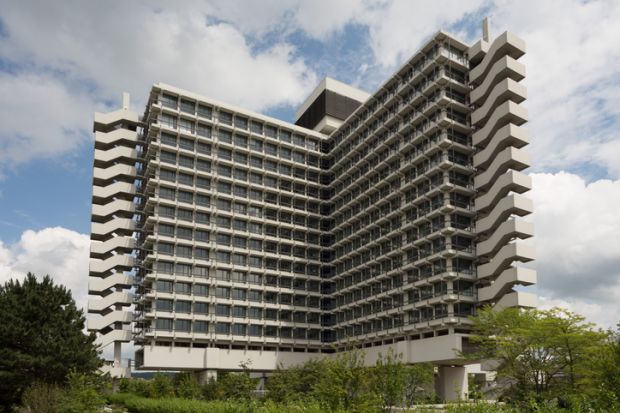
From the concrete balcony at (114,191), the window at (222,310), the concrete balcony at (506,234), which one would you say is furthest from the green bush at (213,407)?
the concrete balcony at (114,191)

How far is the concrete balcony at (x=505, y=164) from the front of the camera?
69438mm

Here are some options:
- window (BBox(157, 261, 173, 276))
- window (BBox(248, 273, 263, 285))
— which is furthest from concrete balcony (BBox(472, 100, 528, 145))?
window (BBox(157, 261, 173, 276))

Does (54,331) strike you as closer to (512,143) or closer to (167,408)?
(167,408)

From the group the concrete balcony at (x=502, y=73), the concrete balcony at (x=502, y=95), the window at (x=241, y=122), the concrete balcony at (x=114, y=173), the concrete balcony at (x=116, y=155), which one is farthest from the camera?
the window at (x=241, y=122)

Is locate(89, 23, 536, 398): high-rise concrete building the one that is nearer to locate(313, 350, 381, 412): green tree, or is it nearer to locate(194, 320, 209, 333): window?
locate(194, 320, 209, 333): window

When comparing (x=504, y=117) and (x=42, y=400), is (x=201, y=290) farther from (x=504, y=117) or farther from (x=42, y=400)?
(x=504, y=117)

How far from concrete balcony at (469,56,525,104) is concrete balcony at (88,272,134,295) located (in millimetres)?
56289

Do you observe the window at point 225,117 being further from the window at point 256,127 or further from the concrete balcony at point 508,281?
the concrete balcony at point 508,281

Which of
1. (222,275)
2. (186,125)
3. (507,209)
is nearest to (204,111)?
(186,125)

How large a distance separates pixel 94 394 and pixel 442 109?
5329 cm

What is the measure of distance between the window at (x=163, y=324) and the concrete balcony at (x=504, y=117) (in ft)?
163

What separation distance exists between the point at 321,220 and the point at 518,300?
44226mm

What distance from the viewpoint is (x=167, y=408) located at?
44.5 m

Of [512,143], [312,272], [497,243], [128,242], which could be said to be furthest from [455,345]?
[128,242]
